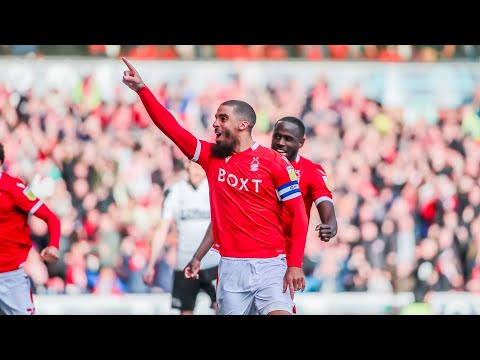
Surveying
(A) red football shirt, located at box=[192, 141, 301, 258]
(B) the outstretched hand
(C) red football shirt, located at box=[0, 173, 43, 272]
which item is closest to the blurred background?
(C) red football shirt, located at box=[0, 173, 43, 272]

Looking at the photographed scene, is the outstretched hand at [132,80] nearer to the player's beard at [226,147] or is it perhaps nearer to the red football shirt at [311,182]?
the player's beard at [226,147]

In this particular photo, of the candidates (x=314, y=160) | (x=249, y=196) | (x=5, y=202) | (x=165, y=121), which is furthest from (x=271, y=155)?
(x=314, y=160)

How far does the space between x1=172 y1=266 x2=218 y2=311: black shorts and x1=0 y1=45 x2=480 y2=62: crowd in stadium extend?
393 centimetres

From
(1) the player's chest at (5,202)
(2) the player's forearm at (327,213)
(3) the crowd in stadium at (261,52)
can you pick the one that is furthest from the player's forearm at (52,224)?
(3) the crowd in stadium at (261,52)

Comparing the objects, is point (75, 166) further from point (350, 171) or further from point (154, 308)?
point (350, 171)

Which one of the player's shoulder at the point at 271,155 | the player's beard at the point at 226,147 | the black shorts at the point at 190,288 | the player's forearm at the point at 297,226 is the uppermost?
the player's beard at the point at 226,147

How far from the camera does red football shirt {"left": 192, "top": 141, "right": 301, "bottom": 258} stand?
16.8ft

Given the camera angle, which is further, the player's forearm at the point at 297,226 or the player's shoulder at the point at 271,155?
the player's shoulder at the point at 271,155

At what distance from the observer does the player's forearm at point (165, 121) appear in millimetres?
4996

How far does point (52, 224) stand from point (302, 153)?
5285 mm

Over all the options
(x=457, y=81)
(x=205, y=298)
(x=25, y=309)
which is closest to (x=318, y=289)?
(x=205, y=298)

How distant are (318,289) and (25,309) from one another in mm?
4835

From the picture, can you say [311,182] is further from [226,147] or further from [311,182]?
[226,147]

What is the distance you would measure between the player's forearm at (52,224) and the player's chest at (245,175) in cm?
128
